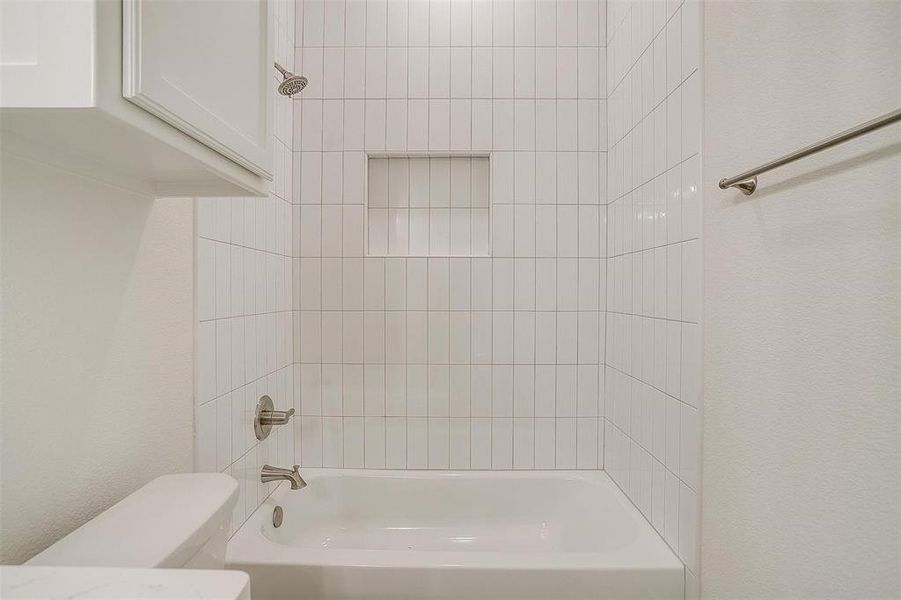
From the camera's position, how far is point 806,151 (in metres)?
0.77

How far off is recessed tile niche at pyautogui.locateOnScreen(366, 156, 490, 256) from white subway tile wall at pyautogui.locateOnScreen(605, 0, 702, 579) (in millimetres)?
613

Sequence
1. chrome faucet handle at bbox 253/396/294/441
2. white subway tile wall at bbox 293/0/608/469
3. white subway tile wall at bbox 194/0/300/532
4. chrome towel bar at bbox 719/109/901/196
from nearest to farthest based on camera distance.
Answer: chrome towel bar at bbox 719/109/901/196, white subway tile wall at bbox 194/0/300/532, chrome faucet handle at bbox 253/396/294/441, white subway tile wall at bbox 293/0/608/469

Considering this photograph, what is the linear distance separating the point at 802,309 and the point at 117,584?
1.17 meters

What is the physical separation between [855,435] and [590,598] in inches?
34.6

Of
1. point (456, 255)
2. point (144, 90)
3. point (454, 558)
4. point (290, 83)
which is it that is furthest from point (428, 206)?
point (144, 90)

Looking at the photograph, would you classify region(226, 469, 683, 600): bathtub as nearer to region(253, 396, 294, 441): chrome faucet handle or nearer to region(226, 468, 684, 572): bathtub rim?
region(226, 468, 684, 572): bathtub rim

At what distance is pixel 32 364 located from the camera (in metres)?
0.69

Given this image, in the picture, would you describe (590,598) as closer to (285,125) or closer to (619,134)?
(619,134)

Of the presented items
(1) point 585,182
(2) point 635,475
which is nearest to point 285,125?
(1) point 585,182

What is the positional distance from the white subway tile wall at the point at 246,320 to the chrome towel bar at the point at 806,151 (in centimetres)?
106

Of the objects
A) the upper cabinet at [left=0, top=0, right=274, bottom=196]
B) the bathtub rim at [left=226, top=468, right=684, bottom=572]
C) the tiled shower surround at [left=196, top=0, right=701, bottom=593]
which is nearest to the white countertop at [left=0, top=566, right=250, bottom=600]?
the upper cabinet at [left=0, top=0, right=274, bottom=196]

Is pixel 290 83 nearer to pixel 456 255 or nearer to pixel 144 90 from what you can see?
pixel 456 255

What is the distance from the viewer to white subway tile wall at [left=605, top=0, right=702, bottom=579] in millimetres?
1232

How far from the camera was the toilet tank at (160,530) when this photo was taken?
64cm
